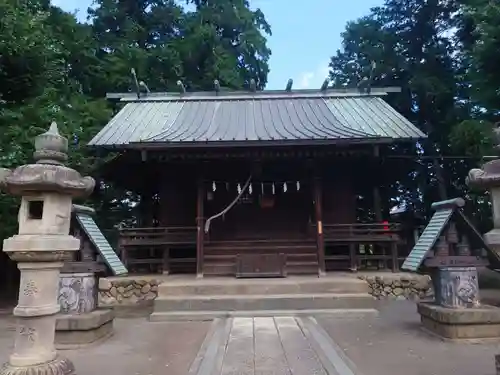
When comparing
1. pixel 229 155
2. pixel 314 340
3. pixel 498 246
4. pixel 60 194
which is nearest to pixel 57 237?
pixel 60 194

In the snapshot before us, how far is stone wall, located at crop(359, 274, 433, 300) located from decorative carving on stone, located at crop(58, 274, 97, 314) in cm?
693

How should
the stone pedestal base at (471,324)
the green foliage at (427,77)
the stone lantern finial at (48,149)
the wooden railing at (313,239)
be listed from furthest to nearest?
the green foliage at (427,77) → the wooden railing at (313,239) → the stone pedestal base at (471,324) → the stone lantern finial at (48,149)

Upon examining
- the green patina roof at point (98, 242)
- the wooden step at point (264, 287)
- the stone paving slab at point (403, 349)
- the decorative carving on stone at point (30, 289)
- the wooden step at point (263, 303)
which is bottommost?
the stone paving slab at point (403, 349)

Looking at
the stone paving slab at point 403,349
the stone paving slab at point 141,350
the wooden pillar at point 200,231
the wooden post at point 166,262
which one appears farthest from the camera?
the wooden post at point 166,262

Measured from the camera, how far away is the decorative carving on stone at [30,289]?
4.25m

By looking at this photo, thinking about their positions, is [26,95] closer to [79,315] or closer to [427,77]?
[79,315]

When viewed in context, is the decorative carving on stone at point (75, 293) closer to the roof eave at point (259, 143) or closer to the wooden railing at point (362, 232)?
the roof eave at point (259, 143)

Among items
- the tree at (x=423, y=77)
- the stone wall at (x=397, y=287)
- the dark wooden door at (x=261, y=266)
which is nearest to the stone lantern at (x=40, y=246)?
the dark wooden door at (x=261, y=266)

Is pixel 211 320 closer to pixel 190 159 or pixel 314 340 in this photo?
pixel 314 340

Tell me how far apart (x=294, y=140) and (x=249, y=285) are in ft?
12.4

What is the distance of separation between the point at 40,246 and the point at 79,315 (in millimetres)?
2434

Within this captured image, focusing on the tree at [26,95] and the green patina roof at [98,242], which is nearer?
the green patina roof at [98,242]

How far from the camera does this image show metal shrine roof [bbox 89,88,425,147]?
410 inches

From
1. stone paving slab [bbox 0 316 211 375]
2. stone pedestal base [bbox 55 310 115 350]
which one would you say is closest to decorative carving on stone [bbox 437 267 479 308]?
stone paving slab [bbox 0 316 211 375]
